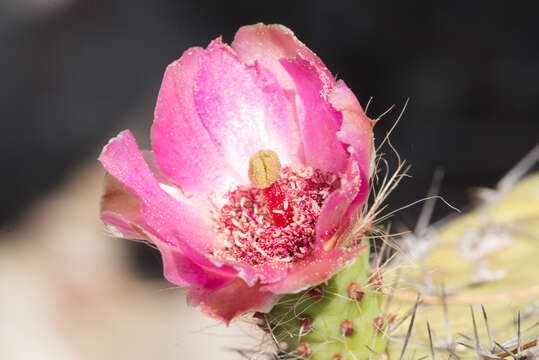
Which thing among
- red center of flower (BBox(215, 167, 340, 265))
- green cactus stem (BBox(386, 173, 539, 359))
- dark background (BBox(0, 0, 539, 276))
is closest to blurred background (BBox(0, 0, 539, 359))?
dark background (BBox(0, 0, 539, 276))

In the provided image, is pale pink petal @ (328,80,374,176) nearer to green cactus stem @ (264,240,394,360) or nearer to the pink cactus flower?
the pink cactus flower

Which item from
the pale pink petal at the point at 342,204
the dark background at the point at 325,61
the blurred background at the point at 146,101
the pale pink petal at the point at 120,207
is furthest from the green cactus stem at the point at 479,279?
the dark background at the point at 325,61

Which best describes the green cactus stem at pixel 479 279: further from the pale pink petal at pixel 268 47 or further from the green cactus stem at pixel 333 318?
the pale pink petal at pixel 268 47

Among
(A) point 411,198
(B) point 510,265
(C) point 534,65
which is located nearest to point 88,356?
(A) point 411,198

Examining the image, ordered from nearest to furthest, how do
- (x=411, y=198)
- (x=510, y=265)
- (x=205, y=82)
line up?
(x=205, y=82) → (x=510, y=265) → (x=411, y=198)

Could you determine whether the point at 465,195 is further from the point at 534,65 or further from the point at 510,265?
the point at 510,265

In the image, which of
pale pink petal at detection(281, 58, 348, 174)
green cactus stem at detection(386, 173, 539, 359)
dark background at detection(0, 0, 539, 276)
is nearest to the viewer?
pale pink petal at detection(281, 58, 348, 174)
